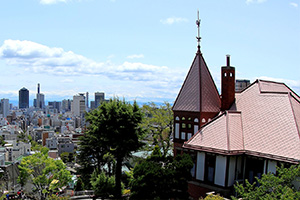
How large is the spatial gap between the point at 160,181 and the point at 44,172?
522 inches

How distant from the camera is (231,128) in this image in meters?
20.2

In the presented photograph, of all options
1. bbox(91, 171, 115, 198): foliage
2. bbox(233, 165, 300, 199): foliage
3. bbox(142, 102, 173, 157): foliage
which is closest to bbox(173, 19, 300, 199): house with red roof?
bbox(233, 165, 300, 199): foliage

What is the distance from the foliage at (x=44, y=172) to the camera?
26.7 m

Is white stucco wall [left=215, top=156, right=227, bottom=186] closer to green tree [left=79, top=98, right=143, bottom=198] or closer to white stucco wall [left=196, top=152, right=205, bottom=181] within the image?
white stucco wall [left=196, top=152, right=205, bottom=181]

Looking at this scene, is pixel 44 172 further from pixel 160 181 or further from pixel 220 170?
pixel 220 170

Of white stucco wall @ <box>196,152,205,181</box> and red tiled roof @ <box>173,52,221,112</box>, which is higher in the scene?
red tiled roof @ <box>173,52,221,112</box>

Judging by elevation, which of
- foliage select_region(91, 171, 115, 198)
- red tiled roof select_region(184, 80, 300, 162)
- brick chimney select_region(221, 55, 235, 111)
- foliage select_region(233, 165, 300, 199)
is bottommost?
foliage select_region(91, 171, 115, 198)

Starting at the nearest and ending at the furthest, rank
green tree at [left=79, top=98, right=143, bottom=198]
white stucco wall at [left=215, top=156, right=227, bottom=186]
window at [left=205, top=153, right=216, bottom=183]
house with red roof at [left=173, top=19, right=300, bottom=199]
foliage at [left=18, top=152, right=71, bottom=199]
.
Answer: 1. house with red roof at [left=173, top=19, right=300, bottom=199]
2. white stucco wall at [left=215, top=156, right=227, bottom=186]
3. window at [left=205, top=153, right=216, bottom=183]
4. green tree at [left=79, top=98, right=143, bottom=198]
5. foliage at [left=18, top=152, right=71, bottom=199]

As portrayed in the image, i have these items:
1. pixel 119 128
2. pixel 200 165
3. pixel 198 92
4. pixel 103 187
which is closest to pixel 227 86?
pixel 198 92

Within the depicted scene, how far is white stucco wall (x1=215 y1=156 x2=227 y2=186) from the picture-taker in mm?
18875

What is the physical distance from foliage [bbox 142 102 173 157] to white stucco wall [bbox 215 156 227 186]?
926 centimetres

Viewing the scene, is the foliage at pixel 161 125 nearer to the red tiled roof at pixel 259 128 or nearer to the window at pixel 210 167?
the red tiled roof at pixel 259 128

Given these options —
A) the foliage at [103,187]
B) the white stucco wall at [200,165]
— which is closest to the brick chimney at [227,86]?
the white stucco wall at [200,165]

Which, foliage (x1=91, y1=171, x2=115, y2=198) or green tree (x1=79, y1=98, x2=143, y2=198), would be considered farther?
foliage (x1=91, y1=171, x2=115, y2=198)
